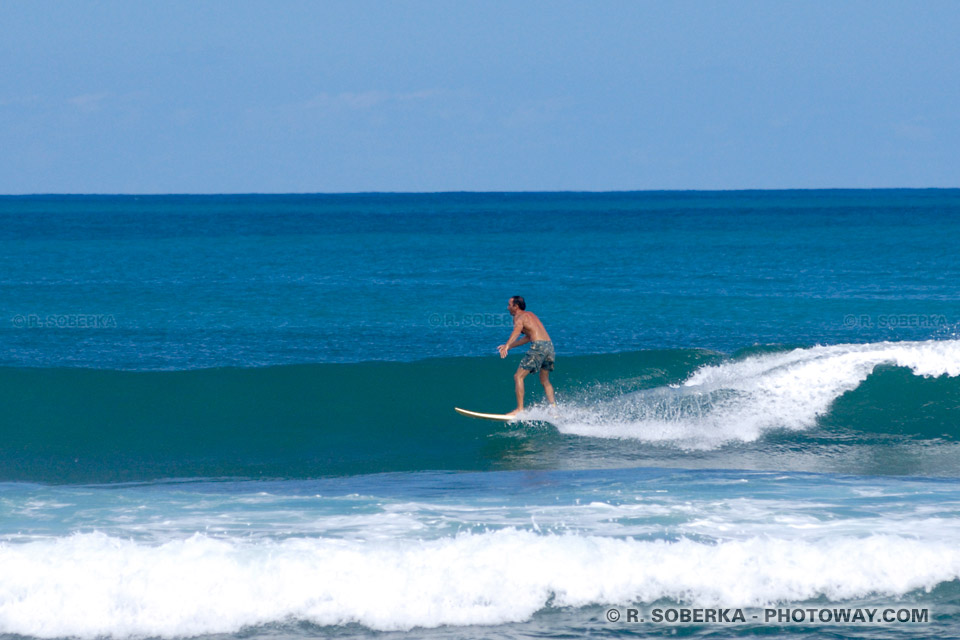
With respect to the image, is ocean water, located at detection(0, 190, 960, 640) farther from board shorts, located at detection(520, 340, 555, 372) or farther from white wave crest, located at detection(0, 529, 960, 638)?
board shorts, located at detection(520, 340, 555, 372)

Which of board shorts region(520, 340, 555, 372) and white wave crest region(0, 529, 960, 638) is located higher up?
board shorts region(520, 340, 555, 372)

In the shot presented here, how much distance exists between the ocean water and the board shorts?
72cm

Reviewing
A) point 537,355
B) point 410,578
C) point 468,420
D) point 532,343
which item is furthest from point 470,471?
point 410,578

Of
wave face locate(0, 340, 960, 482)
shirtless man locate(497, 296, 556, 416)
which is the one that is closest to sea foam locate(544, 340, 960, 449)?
wave face locate(0, 340, 960, 482)

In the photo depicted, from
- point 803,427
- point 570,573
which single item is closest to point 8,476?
point 570,573

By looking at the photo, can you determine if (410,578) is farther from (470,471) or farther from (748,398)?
(748,398)

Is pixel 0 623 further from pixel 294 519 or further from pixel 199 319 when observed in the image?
pixel 199 319

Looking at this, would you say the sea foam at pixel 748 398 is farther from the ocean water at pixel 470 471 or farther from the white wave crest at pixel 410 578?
the white wave crest at pixel 410 578

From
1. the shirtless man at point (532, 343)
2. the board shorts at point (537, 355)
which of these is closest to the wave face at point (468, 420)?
the shirtless man at point (532, 343)

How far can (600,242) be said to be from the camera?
59875 mm

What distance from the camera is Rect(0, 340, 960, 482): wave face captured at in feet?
39.7

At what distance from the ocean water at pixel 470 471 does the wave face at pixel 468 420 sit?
6 cm

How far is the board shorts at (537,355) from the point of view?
43.5 ft

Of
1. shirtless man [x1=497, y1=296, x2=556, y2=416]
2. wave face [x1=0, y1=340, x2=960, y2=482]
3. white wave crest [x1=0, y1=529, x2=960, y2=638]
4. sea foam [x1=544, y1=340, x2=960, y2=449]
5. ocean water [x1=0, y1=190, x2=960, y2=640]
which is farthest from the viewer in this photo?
shirtless man [x1=497, y1=296, x2=556, y2=416]
